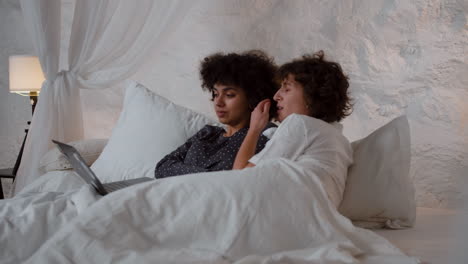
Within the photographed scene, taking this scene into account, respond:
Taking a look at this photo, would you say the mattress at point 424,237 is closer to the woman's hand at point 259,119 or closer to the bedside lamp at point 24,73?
the woman's hand at point 259,119

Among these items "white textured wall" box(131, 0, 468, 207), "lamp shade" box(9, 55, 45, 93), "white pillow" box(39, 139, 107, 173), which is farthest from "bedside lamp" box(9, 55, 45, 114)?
"white textured wall" box(131, 0, 468, 207)

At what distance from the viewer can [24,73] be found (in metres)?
2.87

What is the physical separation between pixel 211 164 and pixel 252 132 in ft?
0.79

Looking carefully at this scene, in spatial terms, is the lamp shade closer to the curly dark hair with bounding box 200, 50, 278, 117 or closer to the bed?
the curly dark hair with bounding box 200, 50, 278, 117

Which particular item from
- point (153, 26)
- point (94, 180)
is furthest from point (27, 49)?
point (94, 180)

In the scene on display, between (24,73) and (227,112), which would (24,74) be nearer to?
(24,73)

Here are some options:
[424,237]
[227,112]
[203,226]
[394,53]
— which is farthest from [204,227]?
[394,53]

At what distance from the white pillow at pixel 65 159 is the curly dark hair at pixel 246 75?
2.49ft

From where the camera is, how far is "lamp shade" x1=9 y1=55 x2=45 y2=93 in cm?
286

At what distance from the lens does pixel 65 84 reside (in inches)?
98.1

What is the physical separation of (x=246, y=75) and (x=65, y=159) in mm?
944

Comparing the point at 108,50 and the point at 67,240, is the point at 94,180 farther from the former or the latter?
the point at 108,50

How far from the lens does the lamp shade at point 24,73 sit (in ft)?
9.39

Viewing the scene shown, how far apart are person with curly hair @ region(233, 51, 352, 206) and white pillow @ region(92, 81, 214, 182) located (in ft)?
1.75
